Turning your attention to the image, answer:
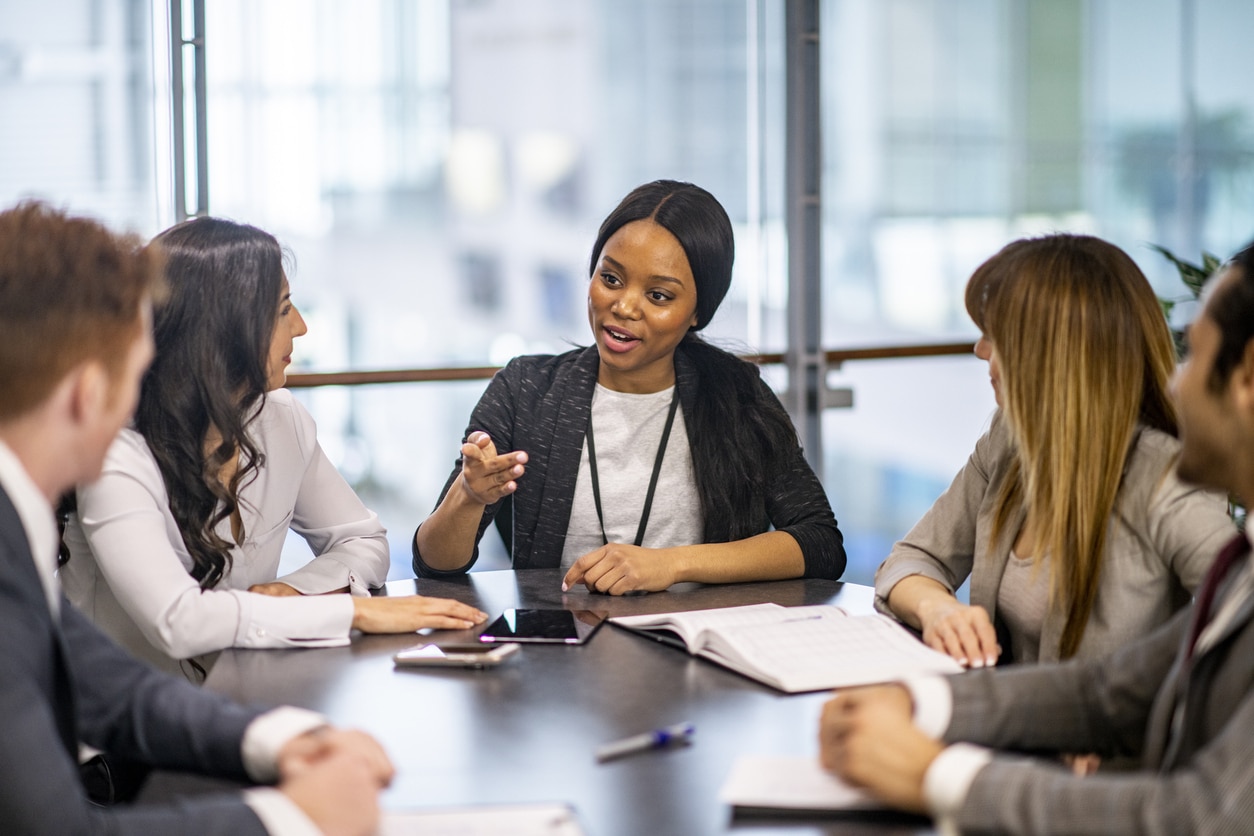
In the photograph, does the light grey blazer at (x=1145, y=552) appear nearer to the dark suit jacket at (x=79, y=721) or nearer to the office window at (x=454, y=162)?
the dark suit jacket at (x=79, y=721)

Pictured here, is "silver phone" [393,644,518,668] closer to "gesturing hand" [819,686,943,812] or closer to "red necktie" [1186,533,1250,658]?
"gesturing hand" [819,686,943,812]

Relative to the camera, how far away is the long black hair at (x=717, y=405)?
232 centimetres

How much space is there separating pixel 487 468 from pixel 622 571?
0.88 feet

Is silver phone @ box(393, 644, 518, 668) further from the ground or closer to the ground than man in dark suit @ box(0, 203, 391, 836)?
closer to the ground

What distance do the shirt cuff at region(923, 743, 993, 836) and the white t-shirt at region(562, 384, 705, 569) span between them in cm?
126

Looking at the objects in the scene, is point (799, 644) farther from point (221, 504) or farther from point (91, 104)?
point (91, 104)

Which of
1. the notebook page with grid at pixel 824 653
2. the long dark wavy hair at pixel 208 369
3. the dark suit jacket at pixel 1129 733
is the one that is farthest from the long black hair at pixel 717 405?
the dark suit jacket at pixel 1129 733

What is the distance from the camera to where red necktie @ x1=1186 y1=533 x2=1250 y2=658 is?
117cm

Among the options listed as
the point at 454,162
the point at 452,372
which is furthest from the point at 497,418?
the point at 454,162

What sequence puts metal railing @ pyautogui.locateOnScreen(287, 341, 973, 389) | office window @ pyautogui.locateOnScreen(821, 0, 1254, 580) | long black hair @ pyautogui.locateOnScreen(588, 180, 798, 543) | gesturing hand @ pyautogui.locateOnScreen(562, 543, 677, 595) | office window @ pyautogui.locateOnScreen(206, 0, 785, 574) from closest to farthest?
gesturing hand @ pyautogui.locateOnScreen(562, 543, 677, 595) → long black hair @ pyautogui.locateOnScreen(588, 180, 798, 543) → metal railing @ pyautogui.locateOnScreen(287, 341, 973, 389) → office window @ pyautogui.locateOnScreen(206, 0, 785, 574) → office window @ pyautogui.locateOnScreen(821, 0, 1254, 580)

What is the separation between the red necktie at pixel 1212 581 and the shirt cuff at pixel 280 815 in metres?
0.80

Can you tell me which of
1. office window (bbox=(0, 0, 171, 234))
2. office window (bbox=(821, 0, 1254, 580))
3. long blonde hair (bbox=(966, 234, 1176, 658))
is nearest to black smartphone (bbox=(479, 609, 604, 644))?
long blonde hair (bbox=(966, 234, 1176, 658))

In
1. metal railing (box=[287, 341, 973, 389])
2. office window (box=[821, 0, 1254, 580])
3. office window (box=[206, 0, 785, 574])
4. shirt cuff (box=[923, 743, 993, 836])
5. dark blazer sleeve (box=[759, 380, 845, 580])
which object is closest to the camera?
shirt cuff (box=[923, 743, 993, 836])

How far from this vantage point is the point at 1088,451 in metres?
1.60
